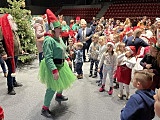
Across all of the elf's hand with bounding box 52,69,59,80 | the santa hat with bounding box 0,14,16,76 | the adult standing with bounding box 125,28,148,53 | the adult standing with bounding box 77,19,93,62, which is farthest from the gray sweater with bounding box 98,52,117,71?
the adult standing with bounding box 77,19,93,62

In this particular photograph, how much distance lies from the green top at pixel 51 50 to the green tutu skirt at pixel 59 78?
6.8 inches

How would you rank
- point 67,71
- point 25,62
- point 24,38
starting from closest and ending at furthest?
point 67,71, point 24,38, point 25,62

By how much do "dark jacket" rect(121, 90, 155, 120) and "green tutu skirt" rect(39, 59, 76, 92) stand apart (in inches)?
54.6

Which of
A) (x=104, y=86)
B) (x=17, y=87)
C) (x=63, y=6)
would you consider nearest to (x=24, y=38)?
(x=17, y=87)

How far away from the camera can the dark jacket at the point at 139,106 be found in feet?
5.72

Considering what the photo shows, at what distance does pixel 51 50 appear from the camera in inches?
114

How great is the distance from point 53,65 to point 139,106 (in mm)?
1433

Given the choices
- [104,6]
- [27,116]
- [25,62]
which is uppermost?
[104,6]

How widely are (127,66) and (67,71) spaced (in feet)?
3.52

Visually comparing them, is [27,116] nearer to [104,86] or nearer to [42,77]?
[42,77]

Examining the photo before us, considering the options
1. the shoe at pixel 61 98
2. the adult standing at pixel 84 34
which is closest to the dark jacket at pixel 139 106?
the shoe at pixel 61 98

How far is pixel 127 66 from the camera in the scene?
141 inches

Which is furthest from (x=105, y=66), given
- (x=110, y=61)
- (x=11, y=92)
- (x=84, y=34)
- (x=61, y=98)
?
(x=84, y=34)

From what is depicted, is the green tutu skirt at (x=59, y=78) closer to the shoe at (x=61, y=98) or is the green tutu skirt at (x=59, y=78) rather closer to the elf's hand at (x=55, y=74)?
the elf's hand at (x=55, y=74)
